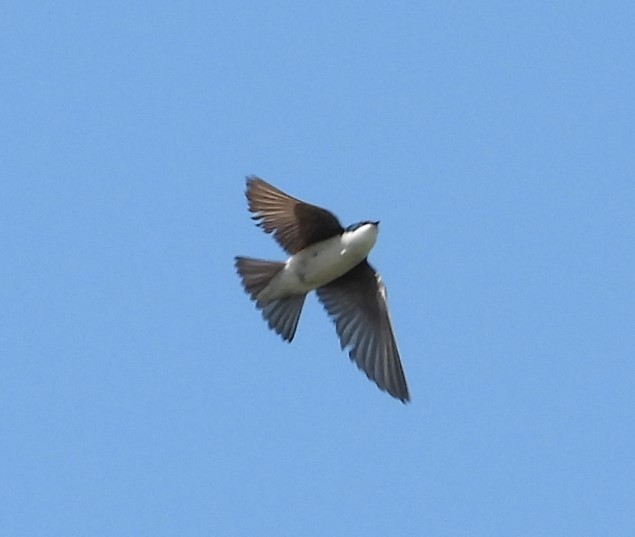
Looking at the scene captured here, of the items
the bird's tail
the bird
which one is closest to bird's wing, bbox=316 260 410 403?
the bird

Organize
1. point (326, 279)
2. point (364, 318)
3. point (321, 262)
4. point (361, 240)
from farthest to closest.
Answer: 1. point (364, 318)
2. point (326, 279)
3. point (321, 262)
4. point (361, 240)

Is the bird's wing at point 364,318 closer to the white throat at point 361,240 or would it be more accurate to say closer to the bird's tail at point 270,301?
the bird's tail at point 270,301

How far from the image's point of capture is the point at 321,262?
40.8 ft

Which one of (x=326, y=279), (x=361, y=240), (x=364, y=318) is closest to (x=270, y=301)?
(x=326, y=279)

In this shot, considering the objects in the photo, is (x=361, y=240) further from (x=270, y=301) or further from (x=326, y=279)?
(x=270, y=301)

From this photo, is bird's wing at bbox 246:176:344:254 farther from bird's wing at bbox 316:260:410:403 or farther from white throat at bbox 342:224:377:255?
bird's wing at bbox 316:260:410:403

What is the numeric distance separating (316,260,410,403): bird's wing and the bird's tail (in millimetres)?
294

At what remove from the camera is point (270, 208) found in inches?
488

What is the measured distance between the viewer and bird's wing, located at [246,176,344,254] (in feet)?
40.3

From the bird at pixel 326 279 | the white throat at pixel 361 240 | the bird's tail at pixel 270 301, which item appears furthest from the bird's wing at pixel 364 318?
the white throat at pixel 361 240

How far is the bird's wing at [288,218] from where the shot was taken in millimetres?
12289

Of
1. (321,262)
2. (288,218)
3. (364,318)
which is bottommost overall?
(364,318)

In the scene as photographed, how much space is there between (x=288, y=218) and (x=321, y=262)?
350 millimetres

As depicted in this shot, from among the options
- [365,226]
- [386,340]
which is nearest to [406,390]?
[386,340]
